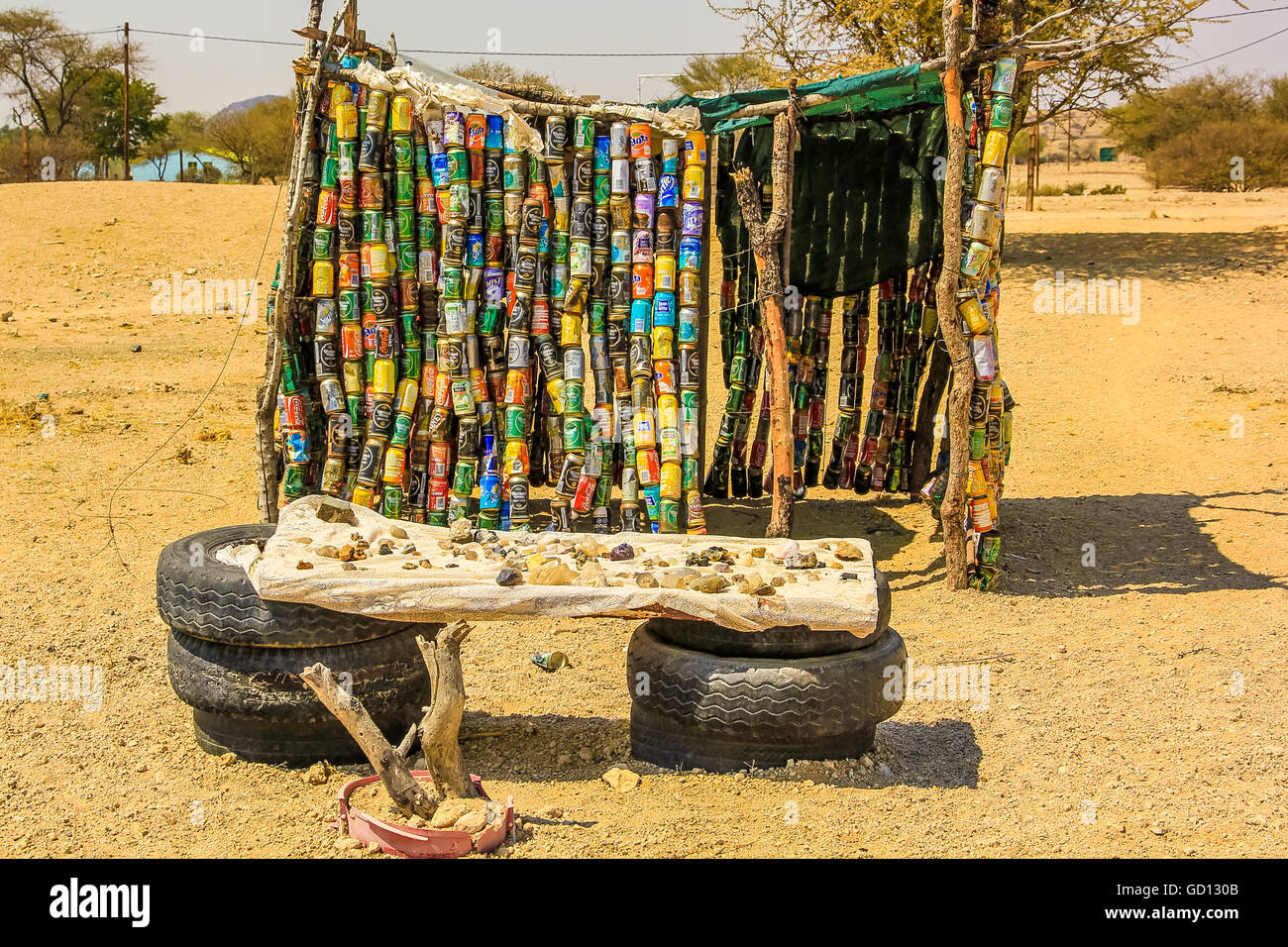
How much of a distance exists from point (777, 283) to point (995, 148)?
136cm

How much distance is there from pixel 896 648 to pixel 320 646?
212 cm

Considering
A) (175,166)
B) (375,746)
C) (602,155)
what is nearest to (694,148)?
(602,155)

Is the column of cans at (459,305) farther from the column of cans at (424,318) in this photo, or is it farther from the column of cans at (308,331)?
the column of cans at (308,331)

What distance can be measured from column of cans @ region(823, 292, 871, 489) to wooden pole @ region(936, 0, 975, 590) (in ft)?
5.47

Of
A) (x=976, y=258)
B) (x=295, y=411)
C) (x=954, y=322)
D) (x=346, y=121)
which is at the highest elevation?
(x=346, y=121)

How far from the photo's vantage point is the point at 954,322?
21.6 ft

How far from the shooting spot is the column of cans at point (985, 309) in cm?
643

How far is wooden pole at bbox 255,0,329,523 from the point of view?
21.9ft

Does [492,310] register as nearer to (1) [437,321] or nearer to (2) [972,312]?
(1) [437,321]

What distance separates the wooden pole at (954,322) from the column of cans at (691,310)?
1344mm

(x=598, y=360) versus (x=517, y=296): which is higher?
(x=517, y=296)

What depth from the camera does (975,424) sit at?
667cm

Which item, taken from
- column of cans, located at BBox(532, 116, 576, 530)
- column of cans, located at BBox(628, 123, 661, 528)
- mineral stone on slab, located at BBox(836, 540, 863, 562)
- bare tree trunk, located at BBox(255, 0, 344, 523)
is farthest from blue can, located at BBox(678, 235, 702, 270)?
mineral stone on slab, located at BBox(836, 540, 863, 562)

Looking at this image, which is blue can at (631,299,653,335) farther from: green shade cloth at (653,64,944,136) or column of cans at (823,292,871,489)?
column of cans at (823,292,871,489)
